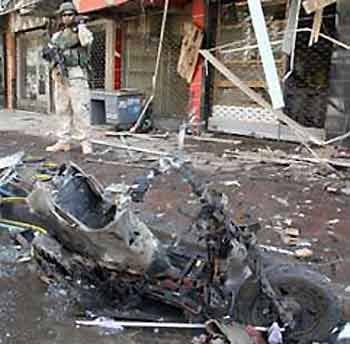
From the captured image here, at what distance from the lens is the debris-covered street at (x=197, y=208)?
3.14 meters

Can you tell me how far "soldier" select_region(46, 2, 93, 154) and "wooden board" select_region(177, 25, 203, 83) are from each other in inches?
138

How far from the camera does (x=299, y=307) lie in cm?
285

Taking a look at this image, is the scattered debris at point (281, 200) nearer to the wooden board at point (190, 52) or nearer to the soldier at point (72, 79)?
the soldier at point (72, 79)

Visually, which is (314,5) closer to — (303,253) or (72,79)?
(72,79)

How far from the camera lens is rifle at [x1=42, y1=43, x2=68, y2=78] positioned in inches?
318

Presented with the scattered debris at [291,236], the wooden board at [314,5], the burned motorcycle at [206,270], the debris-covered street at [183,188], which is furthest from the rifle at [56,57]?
the burned motorcycle at [206,270]

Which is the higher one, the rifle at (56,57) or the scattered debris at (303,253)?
the rifle at (56,57)

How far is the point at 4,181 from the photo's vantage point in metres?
4.38

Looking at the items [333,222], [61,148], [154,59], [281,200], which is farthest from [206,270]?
[154,59]

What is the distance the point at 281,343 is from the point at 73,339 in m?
1.02

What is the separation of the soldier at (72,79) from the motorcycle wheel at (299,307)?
19.1ft

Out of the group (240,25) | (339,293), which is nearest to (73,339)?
(339,293)

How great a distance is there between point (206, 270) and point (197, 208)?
2472mm

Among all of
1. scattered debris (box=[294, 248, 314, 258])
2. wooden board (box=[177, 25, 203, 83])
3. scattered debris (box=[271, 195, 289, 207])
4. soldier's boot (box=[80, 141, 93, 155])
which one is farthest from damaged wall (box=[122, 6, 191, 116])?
scattered debris (box=[294, 248, 314, 258])
